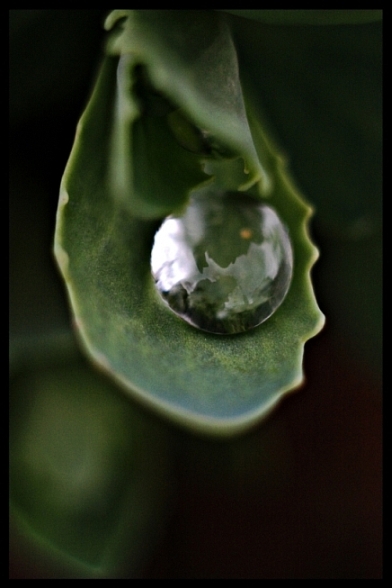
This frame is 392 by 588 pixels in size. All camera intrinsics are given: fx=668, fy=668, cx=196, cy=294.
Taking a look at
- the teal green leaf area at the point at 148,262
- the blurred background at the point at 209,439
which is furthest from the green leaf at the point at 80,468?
the teal green leaf area at the point at 148,262

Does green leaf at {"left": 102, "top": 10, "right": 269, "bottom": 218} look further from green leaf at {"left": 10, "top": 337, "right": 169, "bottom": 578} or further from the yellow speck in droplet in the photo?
green leaf at {"left": 10, "top": 337, "right": 169, "bottom": 578}

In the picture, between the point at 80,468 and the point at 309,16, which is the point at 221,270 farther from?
the point at 80,468

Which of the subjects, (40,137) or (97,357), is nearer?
(97,357)

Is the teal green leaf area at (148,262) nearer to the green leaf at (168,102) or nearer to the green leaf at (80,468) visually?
the green leaf at (168,102)

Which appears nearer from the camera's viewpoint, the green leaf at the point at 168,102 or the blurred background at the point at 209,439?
the green leaf at the point at 168,102

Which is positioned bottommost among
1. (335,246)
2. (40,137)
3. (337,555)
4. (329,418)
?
(337,555)

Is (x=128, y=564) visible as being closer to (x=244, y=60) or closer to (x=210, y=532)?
(x=210, y=532)

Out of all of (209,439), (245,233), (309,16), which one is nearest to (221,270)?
(245,233)

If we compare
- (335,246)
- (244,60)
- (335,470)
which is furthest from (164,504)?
(244,60)
